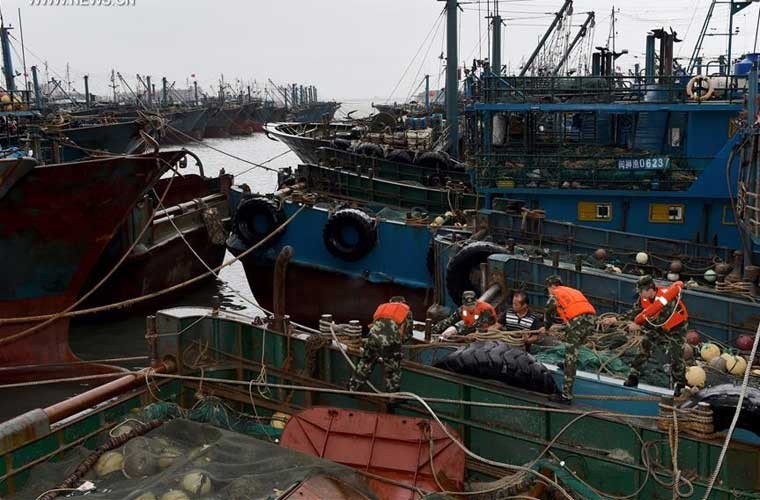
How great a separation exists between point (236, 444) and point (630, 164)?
11.0 metres

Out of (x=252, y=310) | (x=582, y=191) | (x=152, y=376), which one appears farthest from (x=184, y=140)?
(x=152, y=376)

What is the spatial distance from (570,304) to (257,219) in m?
11.4

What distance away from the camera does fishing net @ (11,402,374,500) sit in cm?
621

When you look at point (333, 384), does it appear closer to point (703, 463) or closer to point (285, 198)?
point (703, 463)

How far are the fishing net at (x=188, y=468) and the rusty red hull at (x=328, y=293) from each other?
9.45m

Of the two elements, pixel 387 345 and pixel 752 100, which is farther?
pixel 752 100

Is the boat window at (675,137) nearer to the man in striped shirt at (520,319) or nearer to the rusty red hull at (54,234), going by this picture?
the man in striped shirt at (520,319)

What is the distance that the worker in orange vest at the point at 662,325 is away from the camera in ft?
27.3

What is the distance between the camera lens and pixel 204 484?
245 inches

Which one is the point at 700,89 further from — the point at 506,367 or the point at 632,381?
the point at 506,367

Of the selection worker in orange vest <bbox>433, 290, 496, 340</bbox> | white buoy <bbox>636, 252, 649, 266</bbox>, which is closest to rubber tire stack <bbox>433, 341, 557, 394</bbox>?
worker in orange vest <bbox>433, 290, 496, 340</bbox>

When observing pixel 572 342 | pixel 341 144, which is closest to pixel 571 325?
pixel 572 342

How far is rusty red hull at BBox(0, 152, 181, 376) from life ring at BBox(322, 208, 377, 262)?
4187 millimetres

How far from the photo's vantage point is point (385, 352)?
8328 millimetres
